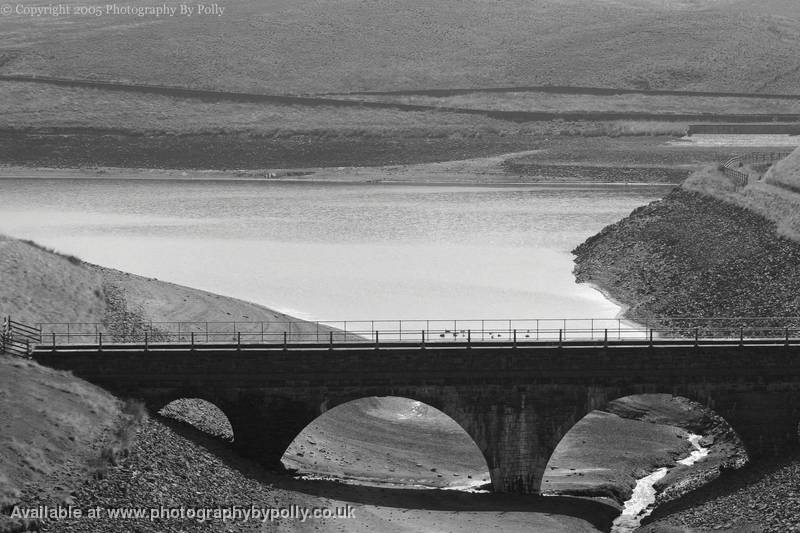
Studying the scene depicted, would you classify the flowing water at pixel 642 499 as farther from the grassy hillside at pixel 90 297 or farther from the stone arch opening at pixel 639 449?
the grassy hillside at pixel 90 297

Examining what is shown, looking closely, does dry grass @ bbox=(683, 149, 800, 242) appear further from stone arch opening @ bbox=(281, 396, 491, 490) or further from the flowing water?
stone arch opening @ bbox=(281, 396, 491, 490)

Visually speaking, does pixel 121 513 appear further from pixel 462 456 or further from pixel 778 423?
pixel 778 423

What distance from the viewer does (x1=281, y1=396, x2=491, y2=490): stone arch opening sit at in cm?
5066

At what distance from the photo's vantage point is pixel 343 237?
108 metres

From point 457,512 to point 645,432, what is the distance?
418 inches

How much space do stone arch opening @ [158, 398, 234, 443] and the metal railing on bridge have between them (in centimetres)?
200

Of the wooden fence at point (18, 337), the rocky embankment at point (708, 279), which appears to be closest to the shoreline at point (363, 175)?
the rocky embankment at point (708, 279)

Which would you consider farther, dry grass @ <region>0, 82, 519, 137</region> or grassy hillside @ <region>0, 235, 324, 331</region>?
dry grass @ <region>0, 82, 519, 137</region>

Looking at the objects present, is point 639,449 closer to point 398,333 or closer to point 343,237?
point 398,333

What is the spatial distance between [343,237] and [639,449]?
55.5 metres

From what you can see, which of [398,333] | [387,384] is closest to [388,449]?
[387,384]

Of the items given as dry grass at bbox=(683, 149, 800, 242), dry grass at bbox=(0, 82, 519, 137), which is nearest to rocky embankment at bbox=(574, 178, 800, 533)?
dry grass at bbox=(683, 149, 800, 242)

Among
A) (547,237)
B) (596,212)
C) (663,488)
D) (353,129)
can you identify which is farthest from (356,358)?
(353,129)

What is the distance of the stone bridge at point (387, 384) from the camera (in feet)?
165
